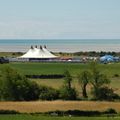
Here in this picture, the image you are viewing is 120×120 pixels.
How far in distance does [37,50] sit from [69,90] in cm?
7349

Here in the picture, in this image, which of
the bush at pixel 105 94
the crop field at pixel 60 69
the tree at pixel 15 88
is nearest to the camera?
the tree at pixel 15 88

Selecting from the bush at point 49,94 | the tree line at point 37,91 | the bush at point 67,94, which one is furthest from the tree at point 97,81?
the bush at point 49,94

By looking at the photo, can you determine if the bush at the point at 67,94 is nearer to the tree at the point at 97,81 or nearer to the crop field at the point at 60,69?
the tree at the point at 97,81

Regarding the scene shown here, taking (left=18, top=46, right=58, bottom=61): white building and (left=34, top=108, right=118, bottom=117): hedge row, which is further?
(left=18, top=46, right=58, bottom=61): white building

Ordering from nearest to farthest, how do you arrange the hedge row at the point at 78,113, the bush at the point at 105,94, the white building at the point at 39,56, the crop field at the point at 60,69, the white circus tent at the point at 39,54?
the hedge row at the point at 78,113, the bush at the point at 105,94, the crop field at the point at 60,69, the white building at the point at 39,56, the white circus tent at the point at 39,54

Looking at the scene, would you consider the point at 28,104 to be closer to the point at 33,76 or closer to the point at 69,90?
the point at 69,90

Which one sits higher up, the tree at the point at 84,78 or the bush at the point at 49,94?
the tree at the point at 84,78

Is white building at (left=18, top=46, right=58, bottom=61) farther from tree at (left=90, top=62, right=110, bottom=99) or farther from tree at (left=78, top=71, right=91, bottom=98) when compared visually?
tree at (left=90, top=62, right=110, bottom=99)

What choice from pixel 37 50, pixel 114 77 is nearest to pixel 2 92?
pixel 114 77

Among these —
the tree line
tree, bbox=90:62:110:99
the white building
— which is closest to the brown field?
the tree line

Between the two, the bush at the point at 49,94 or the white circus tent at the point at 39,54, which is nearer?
the bush at the point at 49,94

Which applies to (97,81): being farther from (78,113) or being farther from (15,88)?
(78,113)

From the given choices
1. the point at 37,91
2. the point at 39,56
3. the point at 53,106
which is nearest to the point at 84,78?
the point at 37,91

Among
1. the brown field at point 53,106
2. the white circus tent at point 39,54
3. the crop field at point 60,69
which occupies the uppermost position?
the white circus tent at point 39,54
